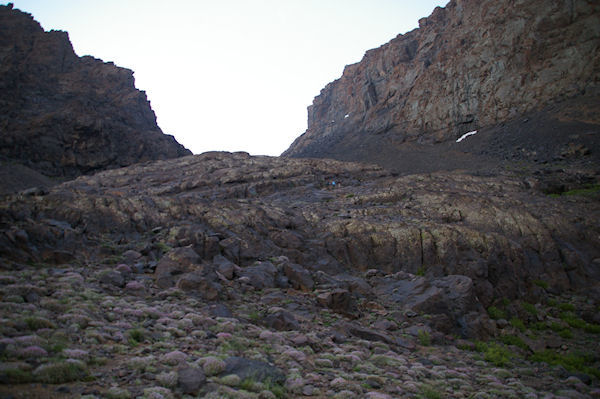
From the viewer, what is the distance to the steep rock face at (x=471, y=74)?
197ft

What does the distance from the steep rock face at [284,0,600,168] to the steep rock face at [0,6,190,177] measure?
156ft

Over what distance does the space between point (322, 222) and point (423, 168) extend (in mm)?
48827

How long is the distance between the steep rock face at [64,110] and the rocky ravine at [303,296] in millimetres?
66466

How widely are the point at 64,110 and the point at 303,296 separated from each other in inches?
3447

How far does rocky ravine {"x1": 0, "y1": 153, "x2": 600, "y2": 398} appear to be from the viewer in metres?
6.93

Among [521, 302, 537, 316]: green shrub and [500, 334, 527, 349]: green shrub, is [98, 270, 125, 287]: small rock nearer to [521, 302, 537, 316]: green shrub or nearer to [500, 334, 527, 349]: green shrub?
[500, 334, 527, 349]: green shrub

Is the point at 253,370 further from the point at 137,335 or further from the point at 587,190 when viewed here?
the point at 587,190

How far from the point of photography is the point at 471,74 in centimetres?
7462

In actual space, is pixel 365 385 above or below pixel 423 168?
below

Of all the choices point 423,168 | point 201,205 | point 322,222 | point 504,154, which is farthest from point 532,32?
point 201,205

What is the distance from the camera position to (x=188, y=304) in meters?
11.1

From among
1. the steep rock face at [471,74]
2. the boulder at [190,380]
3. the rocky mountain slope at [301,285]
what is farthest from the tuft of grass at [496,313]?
the steep rock face at [471,74]

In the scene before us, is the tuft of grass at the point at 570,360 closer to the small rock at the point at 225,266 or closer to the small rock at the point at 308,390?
the small rock at the point at 308,390

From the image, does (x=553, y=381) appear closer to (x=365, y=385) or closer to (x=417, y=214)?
(x=365, y=385)
